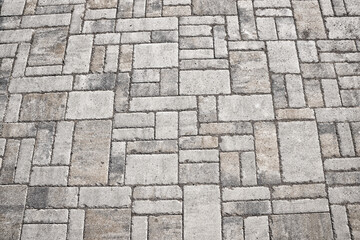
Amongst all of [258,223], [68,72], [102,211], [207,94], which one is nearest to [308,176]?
[258,223]

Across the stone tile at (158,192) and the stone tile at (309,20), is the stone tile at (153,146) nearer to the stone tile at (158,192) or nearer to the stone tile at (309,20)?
the stone tile at (158,192)

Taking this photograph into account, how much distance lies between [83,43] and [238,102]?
194 centimetres

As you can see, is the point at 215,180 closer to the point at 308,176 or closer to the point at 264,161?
the point at 264,161

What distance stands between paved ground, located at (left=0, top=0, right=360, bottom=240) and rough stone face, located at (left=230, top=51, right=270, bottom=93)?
0.05ft

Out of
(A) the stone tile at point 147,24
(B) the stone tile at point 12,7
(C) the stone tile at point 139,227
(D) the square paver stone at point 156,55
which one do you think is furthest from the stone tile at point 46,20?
(C) the stone tile at point 139,227

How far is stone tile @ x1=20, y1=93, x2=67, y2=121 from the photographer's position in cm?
386

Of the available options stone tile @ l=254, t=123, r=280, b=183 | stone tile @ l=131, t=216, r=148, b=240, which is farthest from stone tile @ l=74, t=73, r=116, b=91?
stone tile @ l=254, t=123, r=280, b=183

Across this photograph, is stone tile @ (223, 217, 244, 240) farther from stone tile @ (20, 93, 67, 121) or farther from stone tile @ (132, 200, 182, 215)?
stone tile @ (20, 93, 67, 121)

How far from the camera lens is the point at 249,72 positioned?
13.3 feet

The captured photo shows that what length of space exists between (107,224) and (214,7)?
2838 millimetres

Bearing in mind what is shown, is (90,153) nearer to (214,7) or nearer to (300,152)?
(300,152)

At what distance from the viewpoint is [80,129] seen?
3.78 m

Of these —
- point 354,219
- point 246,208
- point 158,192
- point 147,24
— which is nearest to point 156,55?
point 147,24

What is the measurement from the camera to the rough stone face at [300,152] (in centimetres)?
346
